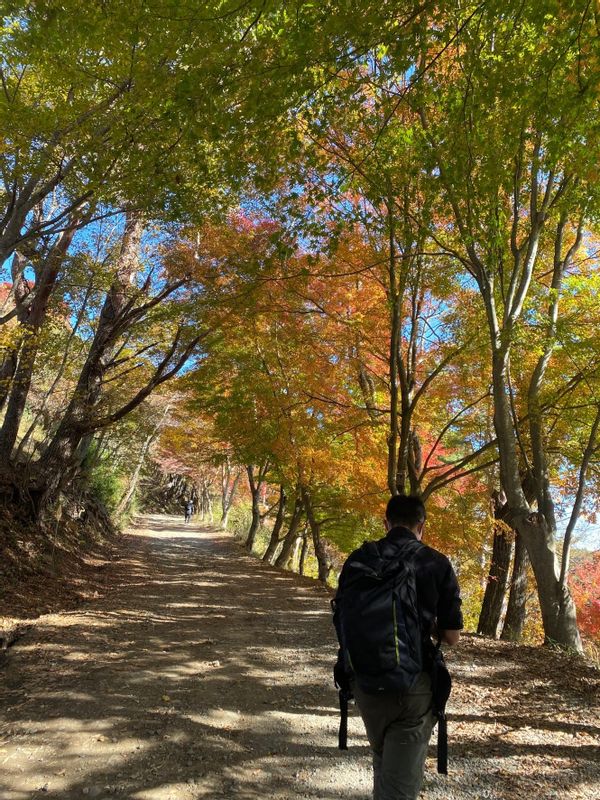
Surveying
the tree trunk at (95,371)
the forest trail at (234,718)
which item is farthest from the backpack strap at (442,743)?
the tree trunk at (95,371)

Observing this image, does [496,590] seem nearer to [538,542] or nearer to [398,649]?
[538,542]

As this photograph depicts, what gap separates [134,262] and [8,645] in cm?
822

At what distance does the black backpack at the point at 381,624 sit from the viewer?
6.53 feet

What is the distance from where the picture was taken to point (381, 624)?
6.65 feet

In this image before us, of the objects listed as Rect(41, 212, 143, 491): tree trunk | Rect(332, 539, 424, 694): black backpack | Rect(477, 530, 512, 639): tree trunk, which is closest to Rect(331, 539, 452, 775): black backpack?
Rect(332, 539, 424, 694): black backpack

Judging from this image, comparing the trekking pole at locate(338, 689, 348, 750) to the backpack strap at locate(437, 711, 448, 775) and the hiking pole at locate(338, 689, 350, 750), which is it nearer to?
the hiking pole at locate(338, 689, 350, 750)

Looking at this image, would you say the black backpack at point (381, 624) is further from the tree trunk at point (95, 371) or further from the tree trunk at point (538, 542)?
the tree trunk at point (95, 371)

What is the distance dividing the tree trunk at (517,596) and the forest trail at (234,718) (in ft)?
16.3

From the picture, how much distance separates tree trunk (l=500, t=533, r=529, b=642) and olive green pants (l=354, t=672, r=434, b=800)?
33.1ft

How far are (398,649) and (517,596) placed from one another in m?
10.7

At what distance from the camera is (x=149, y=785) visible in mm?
3189

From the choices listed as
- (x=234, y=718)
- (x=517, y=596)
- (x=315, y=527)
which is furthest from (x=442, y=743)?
(x=315, y=527)

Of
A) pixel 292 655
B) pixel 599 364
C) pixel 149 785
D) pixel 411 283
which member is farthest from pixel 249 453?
pixel 149 785

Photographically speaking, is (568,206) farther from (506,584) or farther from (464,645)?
(506,584)
